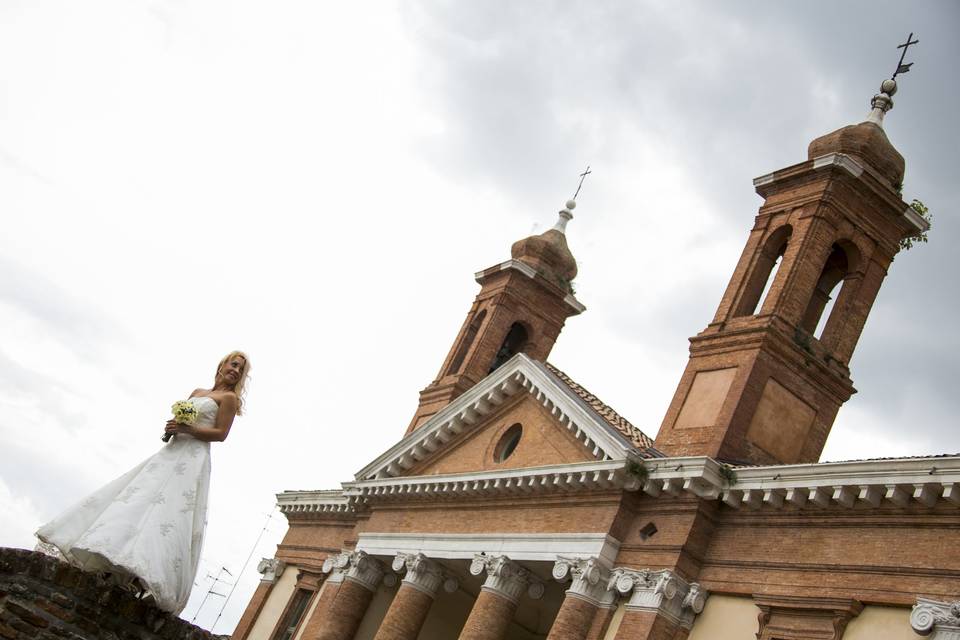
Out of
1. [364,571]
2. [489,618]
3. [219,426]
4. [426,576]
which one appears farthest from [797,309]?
[219,426]

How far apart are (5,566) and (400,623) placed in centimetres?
1646

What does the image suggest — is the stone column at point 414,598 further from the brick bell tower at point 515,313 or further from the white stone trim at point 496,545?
the brick bell tower at point 515,313

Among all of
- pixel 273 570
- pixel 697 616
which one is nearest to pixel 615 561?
pixel 697 616

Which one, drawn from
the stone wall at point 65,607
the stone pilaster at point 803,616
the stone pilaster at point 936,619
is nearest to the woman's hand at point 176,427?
the stone wall at point 65,607

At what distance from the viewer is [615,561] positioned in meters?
17.4

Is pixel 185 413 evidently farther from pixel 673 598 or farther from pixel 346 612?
pixel 346 612

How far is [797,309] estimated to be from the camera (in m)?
19.2

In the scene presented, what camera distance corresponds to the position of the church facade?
13750 millimetres

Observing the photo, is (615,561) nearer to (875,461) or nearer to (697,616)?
(697,616)

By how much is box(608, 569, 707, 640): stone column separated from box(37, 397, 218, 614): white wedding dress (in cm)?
989

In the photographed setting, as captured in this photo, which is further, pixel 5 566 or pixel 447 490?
pixel 447 490

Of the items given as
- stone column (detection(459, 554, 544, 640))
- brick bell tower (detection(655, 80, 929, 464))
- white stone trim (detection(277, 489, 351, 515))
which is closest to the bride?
brick bell tower (detection(655, 80, 929, 464))

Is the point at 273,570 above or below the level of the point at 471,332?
below

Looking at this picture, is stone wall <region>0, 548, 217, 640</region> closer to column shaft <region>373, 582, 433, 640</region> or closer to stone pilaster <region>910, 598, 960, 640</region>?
stone pilaster <region>910, 598, 960, 640</region>
